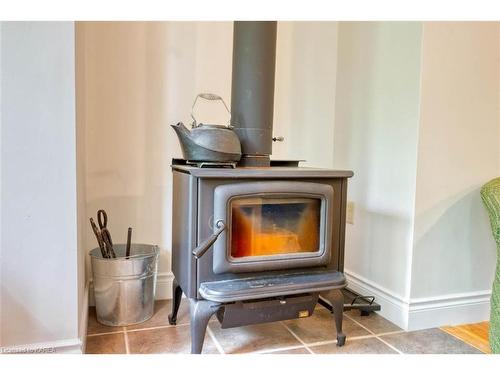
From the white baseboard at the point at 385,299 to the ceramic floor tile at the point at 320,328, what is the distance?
0.58 ft

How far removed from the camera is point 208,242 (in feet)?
4.48

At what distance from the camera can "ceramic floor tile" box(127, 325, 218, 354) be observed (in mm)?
1542

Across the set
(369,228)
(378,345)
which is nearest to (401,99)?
(369,228)

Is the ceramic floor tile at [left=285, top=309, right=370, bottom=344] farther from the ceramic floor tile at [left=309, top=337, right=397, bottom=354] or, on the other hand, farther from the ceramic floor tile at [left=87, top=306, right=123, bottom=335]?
the ceramic floor tile at [left=87, top=306, right=123, bottom=335]

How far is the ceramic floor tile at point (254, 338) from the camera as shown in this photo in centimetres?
158

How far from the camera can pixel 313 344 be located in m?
1.62

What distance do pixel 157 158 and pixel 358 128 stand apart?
1.01 m

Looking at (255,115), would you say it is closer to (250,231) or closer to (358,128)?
(250,231)

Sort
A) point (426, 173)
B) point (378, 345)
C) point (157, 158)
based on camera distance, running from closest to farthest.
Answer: point (378, 345) < point (426, 173) < point (157, 158)

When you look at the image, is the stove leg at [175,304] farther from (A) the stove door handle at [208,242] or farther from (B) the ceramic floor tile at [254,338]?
(A) the stove door handle at [208,242]

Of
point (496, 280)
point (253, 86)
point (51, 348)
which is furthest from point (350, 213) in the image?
point (51, 348)

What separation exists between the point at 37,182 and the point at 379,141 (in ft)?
4.72

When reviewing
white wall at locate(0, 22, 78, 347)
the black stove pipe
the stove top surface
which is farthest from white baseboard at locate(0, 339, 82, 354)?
the black stove pipe

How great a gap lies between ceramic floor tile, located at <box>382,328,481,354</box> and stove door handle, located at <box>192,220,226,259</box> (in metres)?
0.85
